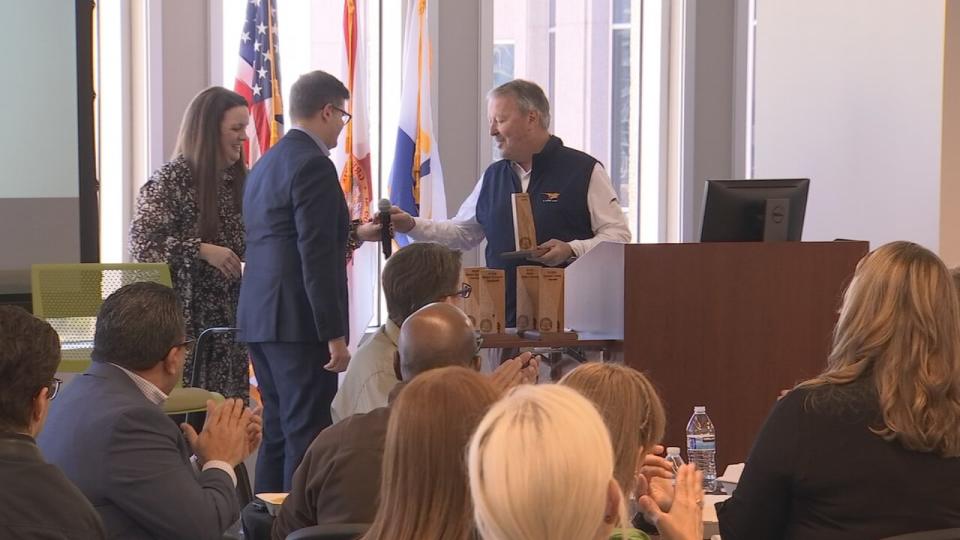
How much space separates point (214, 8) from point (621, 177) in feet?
9.08

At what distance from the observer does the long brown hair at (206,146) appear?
501 cm

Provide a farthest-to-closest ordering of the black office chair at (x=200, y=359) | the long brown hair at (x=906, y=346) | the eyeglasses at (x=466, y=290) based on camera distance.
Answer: the black office chair at (x=200, y=359)
the eyeglasses at (x=466, y=290)
the long brown hair at (x=906, y=346)

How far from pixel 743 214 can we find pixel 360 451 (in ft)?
7.66

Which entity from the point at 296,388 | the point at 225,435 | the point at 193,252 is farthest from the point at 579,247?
the point at 225,435

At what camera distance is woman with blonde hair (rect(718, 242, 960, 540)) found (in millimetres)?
2338

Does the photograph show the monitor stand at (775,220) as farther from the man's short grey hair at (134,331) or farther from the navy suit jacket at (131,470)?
the navy suit jacket at (131,470)

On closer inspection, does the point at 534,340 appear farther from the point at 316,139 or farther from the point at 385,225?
the point at 316,139

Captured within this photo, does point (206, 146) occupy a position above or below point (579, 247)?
above

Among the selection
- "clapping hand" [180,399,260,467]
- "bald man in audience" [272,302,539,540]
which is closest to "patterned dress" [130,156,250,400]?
"clapping hand" [180,399,260,467]

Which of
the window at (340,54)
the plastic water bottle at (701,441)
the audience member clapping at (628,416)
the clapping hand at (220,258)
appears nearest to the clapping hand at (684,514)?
the audience member clapping at (628,416)

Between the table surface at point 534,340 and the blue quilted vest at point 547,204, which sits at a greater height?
the blue quilted vest at point 547,204

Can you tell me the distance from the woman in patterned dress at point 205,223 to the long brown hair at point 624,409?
293 cm

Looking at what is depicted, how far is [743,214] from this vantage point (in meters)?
4.35

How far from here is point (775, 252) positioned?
4160mm
